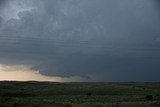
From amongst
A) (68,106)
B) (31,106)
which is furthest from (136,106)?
(31,106)

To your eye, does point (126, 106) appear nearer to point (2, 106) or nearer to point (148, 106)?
point (148, 106)

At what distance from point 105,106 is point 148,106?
17.2 feet

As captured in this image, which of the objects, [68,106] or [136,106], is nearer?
[68,106]

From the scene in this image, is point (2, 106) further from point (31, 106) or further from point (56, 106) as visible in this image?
point (56, 106)

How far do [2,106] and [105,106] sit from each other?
41.6ft

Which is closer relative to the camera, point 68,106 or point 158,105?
point 68,106

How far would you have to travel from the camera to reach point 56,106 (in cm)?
4712

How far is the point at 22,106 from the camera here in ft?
159

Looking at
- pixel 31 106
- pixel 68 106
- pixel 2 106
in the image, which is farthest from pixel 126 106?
pixel 2 106

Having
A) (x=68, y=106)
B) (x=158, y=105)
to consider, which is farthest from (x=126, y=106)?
(x=68, y=106)

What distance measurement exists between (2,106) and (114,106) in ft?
45.1

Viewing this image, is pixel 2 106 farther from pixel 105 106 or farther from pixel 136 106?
pixel 136 106

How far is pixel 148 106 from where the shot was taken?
48.1 m

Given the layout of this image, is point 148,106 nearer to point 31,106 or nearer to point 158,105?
point 158,105
